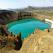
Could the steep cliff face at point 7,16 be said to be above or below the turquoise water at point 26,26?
above

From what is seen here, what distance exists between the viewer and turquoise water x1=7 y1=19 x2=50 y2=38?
9.34 meters

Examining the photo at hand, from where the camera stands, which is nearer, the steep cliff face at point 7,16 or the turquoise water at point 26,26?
the turquoise water at point 26,26

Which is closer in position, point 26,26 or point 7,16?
point 26,26

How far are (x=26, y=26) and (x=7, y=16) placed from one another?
176 centimetres

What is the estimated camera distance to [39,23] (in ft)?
33.0

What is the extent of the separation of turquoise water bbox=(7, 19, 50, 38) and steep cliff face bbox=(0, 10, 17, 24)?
434 mm

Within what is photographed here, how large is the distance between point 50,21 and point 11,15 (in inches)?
127

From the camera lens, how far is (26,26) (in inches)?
384

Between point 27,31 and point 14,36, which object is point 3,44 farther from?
point 27,31

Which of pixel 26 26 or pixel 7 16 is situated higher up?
pixel 7 16

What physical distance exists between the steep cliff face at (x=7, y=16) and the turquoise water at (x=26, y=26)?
43 cm

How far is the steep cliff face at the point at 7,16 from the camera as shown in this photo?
10.1m

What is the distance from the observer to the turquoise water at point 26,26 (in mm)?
9344

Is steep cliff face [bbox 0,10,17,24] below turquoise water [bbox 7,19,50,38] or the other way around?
the other way around
